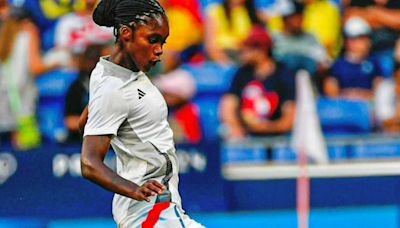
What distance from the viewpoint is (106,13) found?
4.87m

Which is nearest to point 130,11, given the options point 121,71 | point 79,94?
point 121,71

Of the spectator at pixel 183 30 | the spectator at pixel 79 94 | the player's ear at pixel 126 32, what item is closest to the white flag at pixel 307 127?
the spectator at pixel 183 30

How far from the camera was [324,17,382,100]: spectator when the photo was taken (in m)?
11.0

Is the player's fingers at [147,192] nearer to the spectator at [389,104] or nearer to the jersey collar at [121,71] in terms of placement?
the jersey collar at [121,71]

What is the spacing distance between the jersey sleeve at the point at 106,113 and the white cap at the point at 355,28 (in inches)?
262

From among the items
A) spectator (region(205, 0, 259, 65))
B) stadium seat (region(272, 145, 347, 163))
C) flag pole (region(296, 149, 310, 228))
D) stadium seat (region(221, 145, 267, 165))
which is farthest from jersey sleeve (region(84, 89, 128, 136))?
spectator (region(205, 0, 259, 65))

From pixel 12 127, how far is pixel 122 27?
21.4 feet

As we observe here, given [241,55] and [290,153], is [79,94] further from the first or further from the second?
[290,153]

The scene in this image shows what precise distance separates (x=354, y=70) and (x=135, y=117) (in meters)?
6.58

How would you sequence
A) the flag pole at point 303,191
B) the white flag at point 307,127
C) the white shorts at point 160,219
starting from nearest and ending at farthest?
the white shorts at point 160,219 → the flag pole at point 303,191 → the white flag at point 307,127

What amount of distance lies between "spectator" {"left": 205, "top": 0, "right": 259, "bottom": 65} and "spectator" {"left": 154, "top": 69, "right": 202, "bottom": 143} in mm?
376

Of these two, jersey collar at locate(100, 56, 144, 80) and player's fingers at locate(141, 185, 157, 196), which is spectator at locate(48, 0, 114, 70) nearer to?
jersey collar at locate(100, 56, 144, 80)

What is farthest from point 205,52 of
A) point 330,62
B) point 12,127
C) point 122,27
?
point 122,27

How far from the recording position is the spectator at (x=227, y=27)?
11.1 metres
